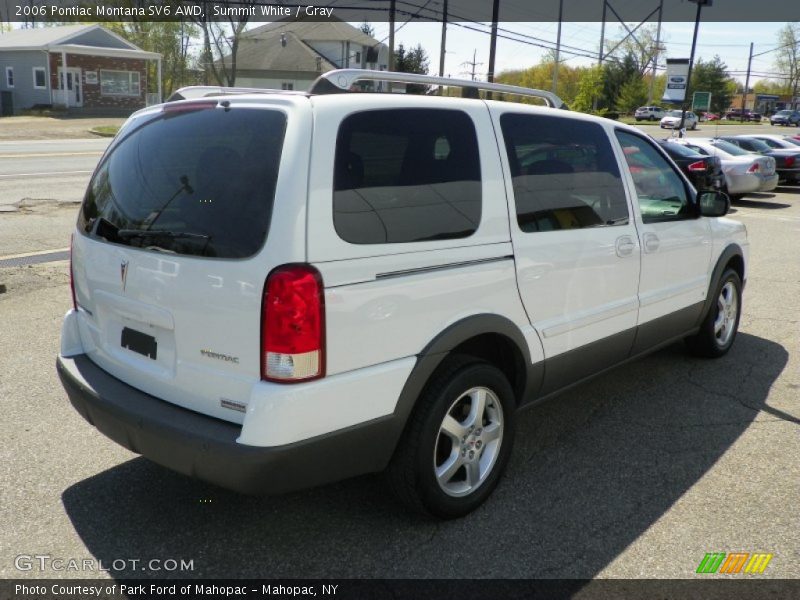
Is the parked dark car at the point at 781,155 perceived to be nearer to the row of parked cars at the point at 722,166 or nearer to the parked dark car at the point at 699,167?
the row of parked cars at the point at 722,166

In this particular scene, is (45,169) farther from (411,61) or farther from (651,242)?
(411,61)

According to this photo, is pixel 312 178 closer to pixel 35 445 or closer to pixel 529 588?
pixel 529 588

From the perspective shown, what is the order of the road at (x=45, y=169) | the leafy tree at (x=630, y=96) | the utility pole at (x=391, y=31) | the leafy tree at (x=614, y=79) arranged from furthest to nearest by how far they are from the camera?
the leafy tree at (x=614, y=79) < the leafy tree at (x=630, y=96) < the utility pole at (x=391, y=31) < the road at (x=45, y=169)

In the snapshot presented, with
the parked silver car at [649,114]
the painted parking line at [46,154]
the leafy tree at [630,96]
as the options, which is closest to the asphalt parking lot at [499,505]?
the painted parking line at [46,154]

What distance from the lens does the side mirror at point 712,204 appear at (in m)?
5.00

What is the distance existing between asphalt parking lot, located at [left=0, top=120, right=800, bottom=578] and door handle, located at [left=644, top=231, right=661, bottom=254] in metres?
1.06

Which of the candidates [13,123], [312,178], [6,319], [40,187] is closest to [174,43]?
[13,123]

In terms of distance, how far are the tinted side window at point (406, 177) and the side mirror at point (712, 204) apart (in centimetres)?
242

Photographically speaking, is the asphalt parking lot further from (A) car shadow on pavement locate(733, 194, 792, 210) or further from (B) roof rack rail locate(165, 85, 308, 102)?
(A) car shadow on pavement locate(733, 194, 792, 210)

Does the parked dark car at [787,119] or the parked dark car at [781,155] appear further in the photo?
the parked dark car at [787,119]

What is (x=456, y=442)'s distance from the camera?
3299mm

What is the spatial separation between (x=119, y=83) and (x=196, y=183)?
50116 millimetres

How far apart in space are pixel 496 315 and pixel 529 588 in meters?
1.16

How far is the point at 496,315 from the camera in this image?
10.9 feet
